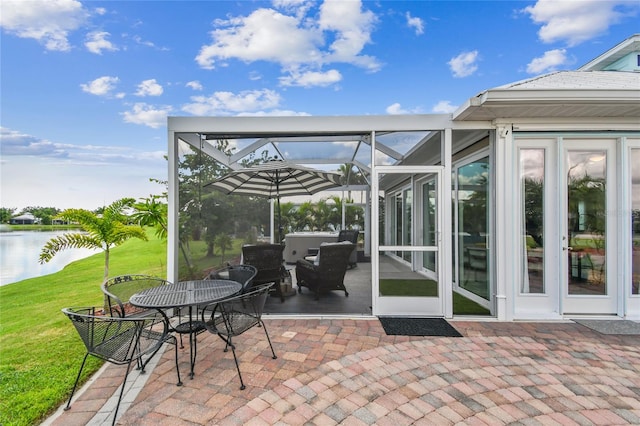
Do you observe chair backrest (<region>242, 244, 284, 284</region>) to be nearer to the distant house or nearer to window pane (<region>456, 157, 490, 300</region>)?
window pane (<region>456, 157, 490, 300</region>)

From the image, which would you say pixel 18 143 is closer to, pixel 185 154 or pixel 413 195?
pixel 185 154

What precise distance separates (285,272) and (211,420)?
10.7 feet

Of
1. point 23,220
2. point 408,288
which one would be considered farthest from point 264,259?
point 23,220

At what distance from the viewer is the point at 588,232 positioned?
4145 mm

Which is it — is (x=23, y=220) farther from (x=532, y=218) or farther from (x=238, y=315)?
(x=532, y=218)

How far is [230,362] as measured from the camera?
2.87m

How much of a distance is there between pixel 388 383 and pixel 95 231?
493 cm

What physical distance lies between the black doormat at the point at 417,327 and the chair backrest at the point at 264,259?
185 cm

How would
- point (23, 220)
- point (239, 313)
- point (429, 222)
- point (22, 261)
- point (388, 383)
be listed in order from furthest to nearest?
1. point (23, 220)
2. point (22, 261)
3. point (429, 222)
4. point (239, 313)
5. point (388, 383)

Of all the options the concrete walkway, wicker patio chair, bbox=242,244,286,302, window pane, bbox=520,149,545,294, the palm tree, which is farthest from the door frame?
the palm tree

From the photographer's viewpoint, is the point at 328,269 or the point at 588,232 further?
the point at 328,269

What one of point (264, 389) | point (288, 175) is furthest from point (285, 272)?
point (264, 389)

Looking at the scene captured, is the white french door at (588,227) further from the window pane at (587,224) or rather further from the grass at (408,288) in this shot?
the grass at (408,288)

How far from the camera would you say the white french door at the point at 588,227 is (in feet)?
13.5
